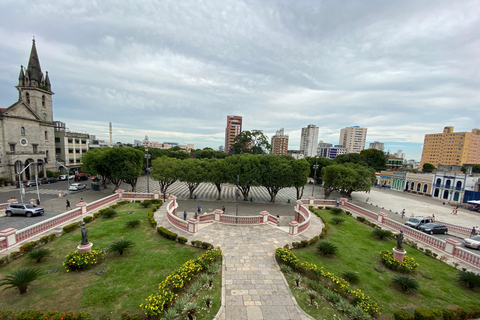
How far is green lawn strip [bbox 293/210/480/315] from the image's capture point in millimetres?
9023

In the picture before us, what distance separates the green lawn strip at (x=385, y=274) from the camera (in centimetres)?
902

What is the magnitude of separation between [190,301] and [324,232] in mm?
11847

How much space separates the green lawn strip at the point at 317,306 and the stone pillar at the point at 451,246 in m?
11.4

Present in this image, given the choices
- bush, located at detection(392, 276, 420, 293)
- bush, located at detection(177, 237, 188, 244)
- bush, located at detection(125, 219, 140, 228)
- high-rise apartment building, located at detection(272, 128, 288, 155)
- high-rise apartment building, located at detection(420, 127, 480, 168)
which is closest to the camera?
bush, located at detection(392, 276, 420, 293)

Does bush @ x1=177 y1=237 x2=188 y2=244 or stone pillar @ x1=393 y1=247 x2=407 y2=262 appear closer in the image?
stone pillar @ x1=393 y1=247 x2=407 y2=262

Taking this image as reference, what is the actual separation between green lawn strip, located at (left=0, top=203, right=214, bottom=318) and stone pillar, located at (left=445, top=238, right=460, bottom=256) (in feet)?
56.5

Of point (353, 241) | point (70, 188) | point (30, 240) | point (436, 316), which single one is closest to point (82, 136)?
point (70, 188)

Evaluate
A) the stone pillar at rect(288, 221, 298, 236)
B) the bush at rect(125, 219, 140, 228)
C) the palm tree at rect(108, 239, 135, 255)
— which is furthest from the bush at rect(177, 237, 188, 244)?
the stone pillar at rect(288, 221, 298, 236)

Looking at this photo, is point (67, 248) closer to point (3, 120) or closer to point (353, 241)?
point (353, 241)

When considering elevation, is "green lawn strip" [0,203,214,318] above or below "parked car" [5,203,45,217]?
above

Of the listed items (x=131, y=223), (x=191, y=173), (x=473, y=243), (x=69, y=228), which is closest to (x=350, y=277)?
(x=473, y=243)

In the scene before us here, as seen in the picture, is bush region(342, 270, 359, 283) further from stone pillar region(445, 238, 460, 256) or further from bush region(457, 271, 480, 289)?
stone pillar region(445, 238, 460, 256)

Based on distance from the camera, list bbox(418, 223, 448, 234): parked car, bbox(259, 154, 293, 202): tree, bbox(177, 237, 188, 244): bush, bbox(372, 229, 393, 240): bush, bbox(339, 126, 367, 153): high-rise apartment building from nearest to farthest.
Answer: bbox(177, 237, 188, 244): bush → bbox(372, 229, 393, 240): bush → bbox(418, 223, 448, 234): parked car → bbox(259, 154, 293, 202): tree → bbox(339, 126, 367, 153): high-rise apartment building

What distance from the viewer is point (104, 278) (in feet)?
31.3
